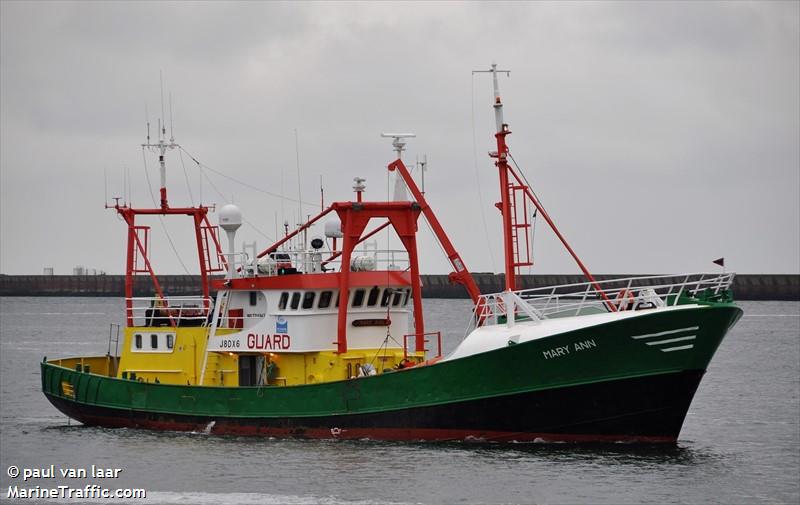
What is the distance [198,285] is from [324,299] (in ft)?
329

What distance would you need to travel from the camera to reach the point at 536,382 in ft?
94.9

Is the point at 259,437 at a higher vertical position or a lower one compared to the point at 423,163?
lower

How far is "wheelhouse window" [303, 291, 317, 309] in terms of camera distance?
3241 cm

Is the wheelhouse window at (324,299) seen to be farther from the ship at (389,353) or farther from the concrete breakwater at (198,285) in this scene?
the concrete breakwater at (198,285)

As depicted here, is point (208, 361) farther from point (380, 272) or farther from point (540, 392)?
point (540, 392)

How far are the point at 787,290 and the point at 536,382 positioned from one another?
98.5 metres

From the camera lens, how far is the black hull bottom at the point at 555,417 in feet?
94.3

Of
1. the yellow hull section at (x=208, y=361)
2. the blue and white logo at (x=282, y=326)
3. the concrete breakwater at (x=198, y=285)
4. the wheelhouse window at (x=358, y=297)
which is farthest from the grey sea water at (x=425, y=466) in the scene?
the concrete breakwater at (x=198, y=285)

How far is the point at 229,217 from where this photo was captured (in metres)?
34.9

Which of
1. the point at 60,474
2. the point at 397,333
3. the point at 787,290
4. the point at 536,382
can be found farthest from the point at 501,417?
the point at 787,290

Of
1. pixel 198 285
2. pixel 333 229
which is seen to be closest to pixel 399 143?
pixel 333 229

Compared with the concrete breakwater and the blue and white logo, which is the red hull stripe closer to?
the blue and white logo

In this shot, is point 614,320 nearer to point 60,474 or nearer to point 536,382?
point 536,382

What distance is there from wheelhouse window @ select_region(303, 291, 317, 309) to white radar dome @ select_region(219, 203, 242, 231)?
3.79 metres
